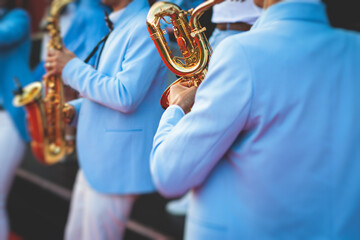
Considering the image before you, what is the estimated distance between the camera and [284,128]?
981mm

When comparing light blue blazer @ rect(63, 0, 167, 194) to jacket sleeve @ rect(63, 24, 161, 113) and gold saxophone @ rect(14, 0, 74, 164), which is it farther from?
gold saxophone @ rect(14, 0, 74, 164)

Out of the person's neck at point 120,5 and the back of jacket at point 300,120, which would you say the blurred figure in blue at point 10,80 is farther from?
the back of jacket at point 300,120

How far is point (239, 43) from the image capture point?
979mm

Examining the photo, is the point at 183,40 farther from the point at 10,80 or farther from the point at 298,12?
the point at 10,80

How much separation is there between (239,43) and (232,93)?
0.12 metres

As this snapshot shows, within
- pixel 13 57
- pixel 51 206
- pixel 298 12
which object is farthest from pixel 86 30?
pixel 51 206

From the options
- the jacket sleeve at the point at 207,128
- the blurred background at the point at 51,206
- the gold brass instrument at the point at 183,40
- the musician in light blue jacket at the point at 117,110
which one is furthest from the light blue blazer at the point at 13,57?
the jacket sleeve at the point at 207,128

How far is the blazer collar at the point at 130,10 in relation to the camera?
4.40ft

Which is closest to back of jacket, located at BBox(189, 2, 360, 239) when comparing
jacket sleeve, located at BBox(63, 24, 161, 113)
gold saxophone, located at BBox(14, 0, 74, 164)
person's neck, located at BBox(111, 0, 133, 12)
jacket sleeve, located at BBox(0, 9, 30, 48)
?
jacket sleeve, located at BBox(63, 24, 161, 113)

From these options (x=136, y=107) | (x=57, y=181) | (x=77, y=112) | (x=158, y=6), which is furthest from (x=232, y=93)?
(x=57, y=181)

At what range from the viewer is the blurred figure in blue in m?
2.55

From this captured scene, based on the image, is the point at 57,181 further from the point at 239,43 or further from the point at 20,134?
the point at 239,43

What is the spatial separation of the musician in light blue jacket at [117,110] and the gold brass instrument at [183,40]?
140 millimetres

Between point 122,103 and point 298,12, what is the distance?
668 millimetres
